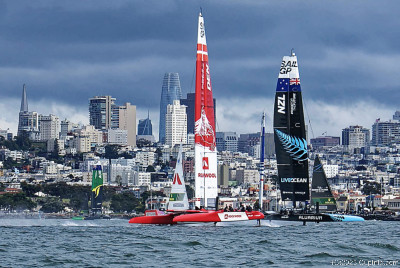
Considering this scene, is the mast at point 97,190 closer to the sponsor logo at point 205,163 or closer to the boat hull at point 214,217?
the sponsor logo at point 205,163

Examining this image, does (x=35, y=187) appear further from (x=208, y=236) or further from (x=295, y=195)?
(x=208, y=236)

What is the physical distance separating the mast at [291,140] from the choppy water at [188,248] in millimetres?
7877

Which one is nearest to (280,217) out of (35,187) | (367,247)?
(367,247)

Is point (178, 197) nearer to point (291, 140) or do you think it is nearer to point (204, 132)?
point (291, 140)

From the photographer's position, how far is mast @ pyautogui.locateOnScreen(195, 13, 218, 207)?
161ft

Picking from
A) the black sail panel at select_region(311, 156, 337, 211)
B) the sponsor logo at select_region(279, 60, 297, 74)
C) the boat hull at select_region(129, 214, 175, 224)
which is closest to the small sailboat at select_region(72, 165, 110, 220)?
the black sail panel at select_region(311, 156, 337, 211)

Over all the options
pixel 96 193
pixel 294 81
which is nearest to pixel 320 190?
pixel 294 81

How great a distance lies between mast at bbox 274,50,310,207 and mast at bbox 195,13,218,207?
512 cm

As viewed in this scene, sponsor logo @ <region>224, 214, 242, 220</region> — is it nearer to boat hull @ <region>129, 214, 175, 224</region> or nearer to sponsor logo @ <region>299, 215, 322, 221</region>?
boat hull @ <region>129, 214, 175, 224</region>

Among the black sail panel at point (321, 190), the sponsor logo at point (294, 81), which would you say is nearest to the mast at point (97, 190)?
the black sail panel at point (321, 190)

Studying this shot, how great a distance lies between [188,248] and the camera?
115 feet

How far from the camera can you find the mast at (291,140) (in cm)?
5331

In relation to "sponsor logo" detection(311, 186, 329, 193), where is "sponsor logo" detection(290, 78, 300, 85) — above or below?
above

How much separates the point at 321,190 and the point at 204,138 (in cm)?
3136
